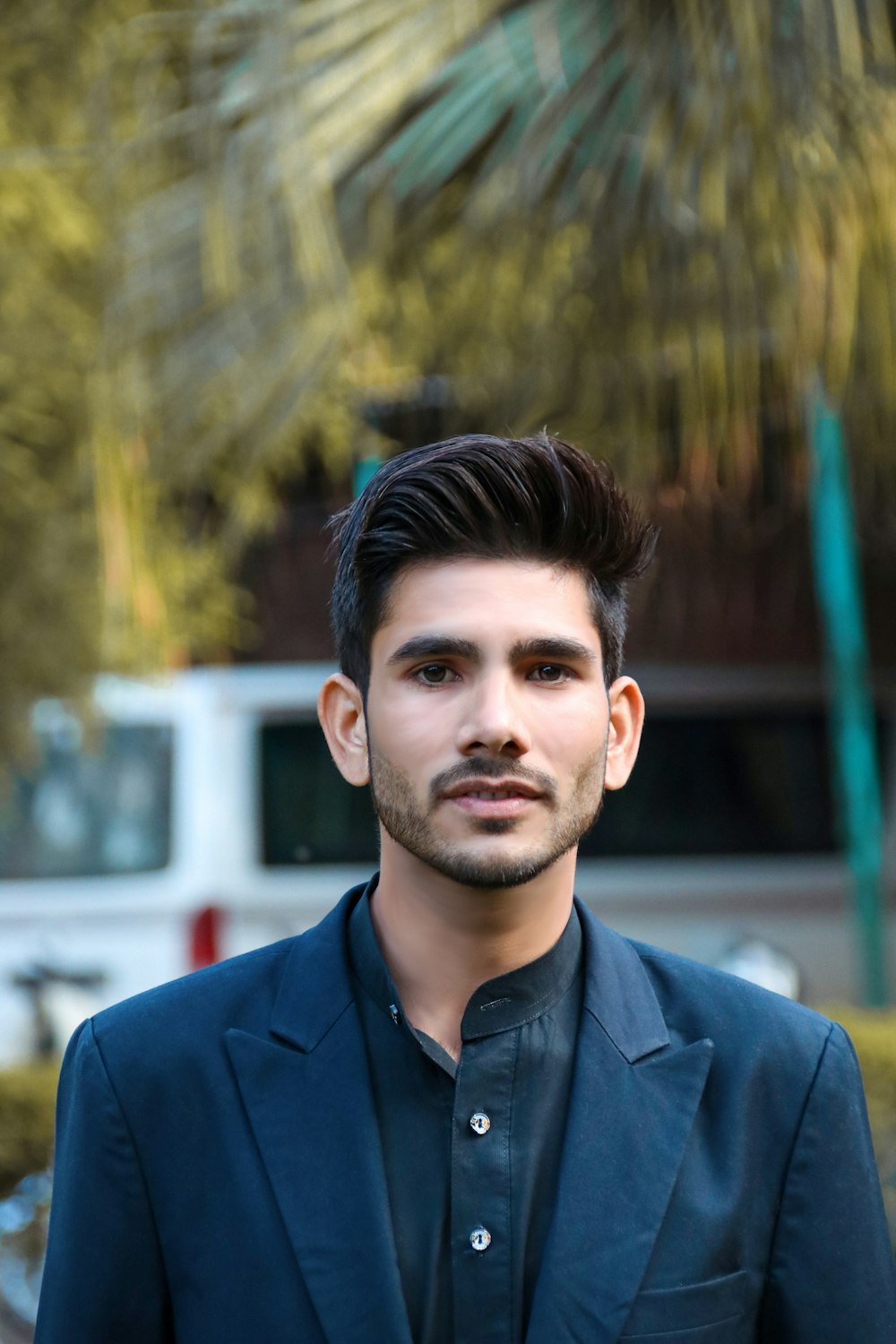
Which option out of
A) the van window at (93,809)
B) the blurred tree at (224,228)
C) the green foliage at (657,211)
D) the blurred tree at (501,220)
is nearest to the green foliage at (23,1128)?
the blurred tree at (224,228)

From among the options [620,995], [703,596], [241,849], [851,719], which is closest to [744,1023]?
[620,995]

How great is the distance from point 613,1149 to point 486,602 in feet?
1.64

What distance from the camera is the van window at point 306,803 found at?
670cm

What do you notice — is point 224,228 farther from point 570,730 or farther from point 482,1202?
point 482,1202

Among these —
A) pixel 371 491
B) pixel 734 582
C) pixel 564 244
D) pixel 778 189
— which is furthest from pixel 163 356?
pixel 734 582

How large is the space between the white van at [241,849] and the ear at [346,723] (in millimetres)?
4197

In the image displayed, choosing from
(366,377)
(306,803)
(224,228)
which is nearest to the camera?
(224,228)

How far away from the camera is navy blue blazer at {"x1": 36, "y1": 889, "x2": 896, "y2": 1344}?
1.41m

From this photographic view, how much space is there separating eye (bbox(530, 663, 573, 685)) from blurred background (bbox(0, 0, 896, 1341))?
600 millimetres

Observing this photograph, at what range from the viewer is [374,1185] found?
1430 millimetres

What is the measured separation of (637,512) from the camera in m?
1.66

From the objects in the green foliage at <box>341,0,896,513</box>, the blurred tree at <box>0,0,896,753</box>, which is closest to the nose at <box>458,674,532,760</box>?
the blurred tree at <box>0,0,896,753</box>

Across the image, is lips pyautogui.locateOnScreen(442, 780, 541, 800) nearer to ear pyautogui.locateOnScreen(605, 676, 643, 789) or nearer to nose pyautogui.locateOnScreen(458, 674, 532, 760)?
nose pyautogui.locateOnScreen(458, 674, 532, 760)

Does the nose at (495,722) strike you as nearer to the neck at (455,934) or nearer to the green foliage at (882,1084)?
the neck at (455,934)
